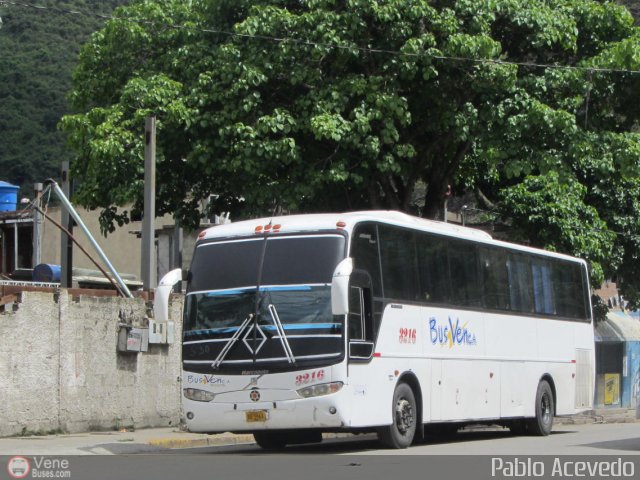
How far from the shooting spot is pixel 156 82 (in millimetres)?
23703

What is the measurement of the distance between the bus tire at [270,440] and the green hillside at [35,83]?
130ft

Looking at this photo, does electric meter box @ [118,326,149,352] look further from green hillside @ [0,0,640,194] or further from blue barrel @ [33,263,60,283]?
green hillside @ [0,0,640,194]

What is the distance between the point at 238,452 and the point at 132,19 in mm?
11322

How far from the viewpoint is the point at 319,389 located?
14.8 meters

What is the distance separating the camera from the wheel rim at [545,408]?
832 inches

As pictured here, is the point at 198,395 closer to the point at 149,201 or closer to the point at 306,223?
the point at 306,223

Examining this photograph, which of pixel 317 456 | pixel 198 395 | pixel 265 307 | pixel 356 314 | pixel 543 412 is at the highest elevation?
pixel 265 307

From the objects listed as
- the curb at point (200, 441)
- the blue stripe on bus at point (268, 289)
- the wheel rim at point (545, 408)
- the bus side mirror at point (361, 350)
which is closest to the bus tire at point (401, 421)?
the bus side mirror at point (361, 350)

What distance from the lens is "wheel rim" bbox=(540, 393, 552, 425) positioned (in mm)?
21139

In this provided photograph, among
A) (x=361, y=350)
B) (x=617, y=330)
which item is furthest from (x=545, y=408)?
(x=617, y=330)

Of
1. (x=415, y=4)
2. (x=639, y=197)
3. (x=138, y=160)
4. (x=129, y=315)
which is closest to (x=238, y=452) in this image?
(x=129, y=315)

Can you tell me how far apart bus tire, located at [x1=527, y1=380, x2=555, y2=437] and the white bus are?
2.38m

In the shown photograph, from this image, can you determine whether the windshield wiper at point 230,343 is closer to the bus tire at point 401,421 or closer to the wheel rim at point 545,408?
the bus tire at point 401,421

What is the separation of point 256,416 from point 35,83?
51.7 metres
